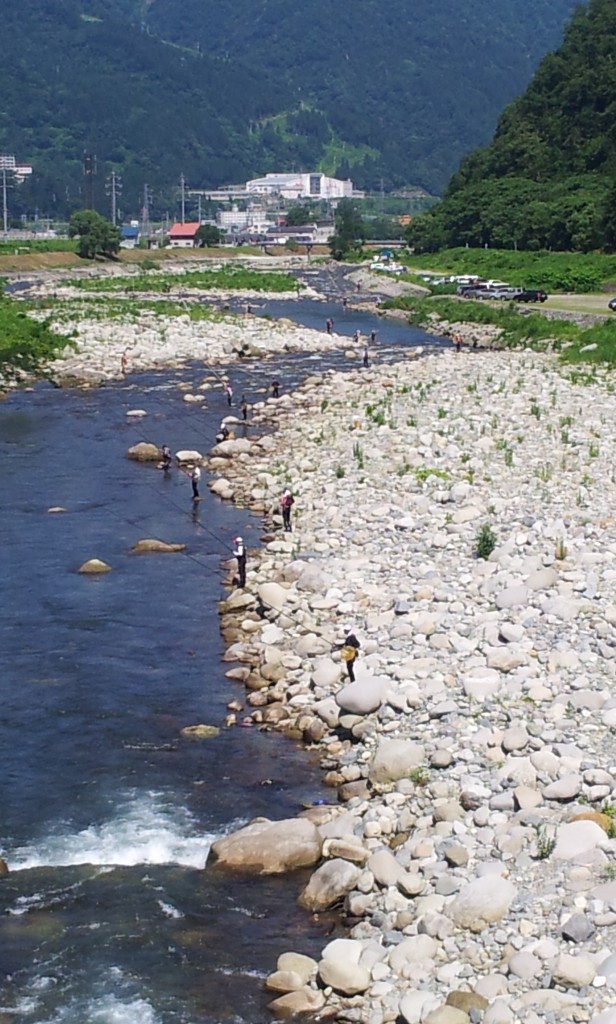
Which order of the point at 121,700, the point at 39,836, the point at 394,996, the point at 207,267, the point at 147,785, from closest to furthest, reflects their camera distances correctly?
the point at 394,996, the point at 39,836, the point at 147,785, the point at 121,700, the point at 207,267

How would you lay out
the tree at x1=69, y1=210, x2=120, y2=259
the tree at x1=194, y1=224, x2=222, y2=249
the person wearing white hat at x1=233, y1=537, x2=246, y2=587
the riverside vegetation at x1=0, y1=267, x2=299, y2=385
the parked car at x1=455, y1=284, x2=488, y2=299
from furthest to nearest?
the tree at x1=194, y1=224, x2=222, y2=249
the tree at x1=69, y1=210, x2=120, y2=259
the parked car at x1=455, y1=284, x2=488, y2=299
the riverside vegetation at x1=0, y1=267, x2=299, y2=385
the person wearing white hat at x1=233, y1=537, x2=246, y2=587

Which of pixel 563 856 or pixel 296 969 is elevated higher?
pixel 563 856

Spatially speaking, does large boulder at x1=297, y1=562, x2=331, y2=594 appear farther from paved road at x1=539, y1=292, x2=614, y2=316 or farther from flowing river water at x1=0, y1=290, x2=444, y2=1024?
paved road at x1=539, y1=292, x2=614, y2=316

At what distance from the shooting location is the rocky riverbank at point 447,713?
13.2m

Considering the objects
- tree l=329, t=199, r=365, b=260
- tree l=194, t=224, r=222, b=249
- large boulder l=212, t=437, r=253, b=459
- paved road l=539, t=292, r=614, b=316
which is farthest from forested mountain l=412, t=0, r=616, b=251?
large boulder l=212, t=437, r=253, b=459

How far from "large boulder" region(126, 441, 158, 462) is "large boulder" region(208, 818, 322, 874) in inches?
923

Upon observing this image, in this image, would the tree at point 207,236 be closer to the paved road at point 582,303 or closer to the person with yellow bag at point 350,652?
the paved road at point 582,303

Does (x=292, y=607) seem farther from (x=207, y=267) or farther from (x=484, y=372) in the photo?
(x=207, y=267)

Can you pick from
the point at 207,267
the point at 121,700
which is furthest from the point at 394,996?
the point at 207,267

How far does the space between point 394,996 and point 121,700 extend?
8996mm

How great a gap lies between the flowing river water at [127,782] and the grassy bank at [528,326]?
23.8m

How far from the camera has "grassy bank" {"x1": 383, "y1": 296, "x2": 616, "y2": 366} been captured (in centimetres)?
5207

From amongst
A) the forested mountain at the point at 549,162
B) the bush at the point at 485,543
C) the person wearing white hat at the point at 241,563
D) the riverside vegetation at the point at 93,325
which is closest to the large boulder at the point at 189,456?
the person wearing white hat at the point at 241,563

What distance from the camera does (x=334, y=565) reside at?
25781 mm
